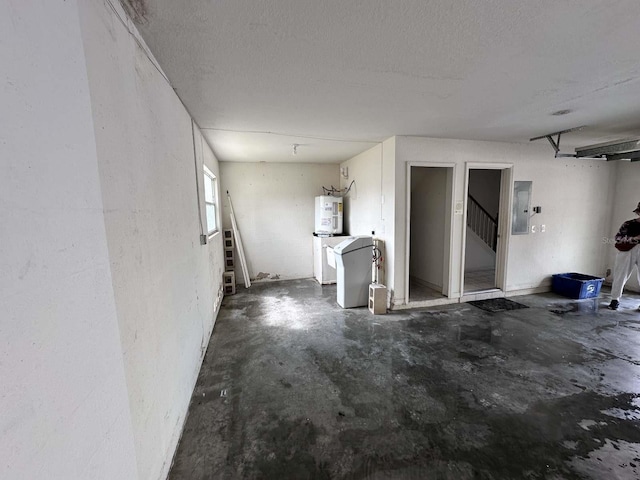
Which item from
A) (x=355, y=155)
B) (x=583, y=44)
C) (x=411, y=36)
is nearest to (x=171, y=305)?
(x=411, y=36)

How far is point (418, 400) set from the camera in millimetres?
2039

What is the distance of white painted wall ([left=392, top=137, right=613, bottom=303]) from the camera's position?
12.3ft

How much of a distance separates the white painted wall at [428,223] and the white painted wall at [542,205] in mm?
459

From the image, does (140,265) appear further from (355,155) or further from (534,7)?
(355,155)

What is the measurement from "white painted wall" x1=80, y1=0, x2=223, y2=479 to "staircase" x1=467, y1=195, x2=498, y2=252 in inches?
234

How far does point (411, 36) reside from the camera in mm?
1498

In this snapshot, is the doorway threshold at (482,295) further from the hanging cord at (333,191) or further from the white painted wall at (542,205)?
the hanging cord at (333,191)

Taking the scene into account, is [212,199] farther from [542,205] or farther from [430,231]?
[542,205]

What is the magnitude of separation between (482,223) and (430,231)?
2.07 m

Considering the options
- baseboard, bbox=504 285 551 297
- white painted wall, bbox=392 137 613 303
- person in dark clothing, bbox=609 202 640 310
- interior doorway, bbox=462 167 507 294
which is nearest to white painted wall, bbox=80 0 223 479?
white painted wall, bbox=392 137 613 303

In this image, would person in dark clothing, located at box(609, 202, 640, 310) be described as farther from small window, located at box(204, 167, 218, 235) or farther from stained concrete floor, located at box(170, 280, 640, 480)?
small window, located at box(204, 167, 218, 235)

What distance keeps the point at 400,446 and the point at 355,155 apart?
4.31 m

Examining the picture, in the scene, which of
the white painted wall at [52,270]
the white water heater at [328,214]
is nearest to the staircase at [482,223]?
the white water heater at [328,214]

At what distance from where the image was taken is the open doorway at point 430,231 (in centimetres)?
409
